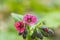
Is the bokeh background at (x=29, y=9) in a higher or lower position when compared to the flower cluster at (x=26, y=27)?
higher

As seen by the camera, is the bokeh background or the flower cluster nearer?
the flower cluster

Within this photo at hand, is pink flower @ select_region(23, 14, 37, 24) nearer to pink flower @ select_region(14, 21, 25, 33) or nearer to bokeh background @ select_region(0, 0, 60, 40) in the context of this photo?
pink flower @ select_region(14, 21, 25, 33)

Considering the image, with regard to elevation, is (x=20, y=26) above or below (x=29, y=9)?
below

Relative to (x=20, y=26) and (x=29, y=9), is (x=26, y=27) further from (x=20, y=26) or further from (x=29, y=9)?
(x=29, y=9)

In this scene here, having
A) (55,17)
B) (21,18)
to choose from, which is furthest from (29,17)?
(55,17)

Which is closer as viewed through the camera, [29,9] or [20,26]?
[20,26]

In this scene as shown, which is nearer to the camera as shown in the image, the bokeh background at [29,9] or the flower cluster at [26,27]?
the flower cluster at [26,27]

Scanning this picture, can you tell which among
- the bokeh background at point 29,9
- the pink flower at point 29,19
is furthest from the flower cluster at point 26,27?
the bokeh background at point 29,9

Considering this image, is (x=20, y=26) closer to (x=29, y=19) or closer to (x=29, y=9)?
(x=29, y=19)

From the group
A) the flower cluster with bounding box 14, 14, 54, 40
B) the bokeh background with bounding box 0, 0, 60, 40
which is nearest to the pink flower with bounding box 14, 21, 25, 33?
the flower cluster with bounding box 14, 14, 54, 40

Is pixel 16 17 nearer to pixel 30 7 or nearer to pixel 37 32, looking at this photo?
pixel 37 32

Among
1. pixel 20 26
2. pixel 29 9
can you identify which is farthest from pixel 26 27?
pixel 29 9

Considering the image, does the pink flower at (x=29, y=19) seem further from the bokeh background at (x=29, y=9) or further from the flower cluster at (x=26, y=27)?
the bokeh background at (x=29, y=9)
